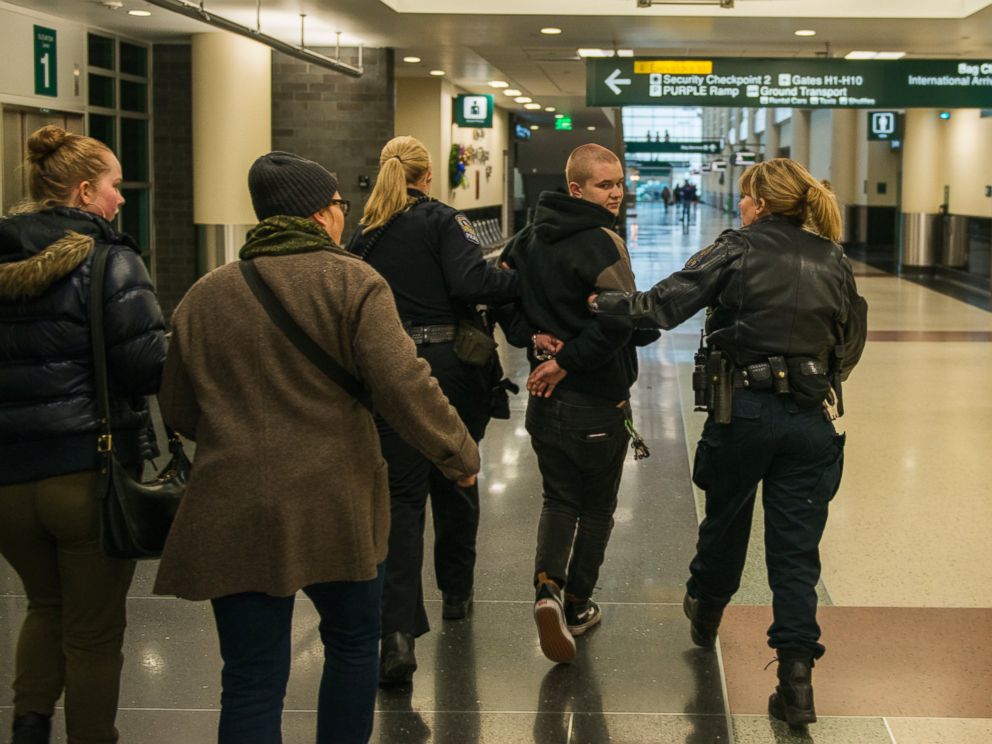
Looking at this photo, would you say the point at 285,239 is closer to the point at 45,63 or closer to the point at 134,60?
the point at 45,63

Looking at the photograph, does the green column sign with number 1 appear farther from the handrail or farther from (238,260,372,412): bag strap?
(238,260,372,412): bag strap

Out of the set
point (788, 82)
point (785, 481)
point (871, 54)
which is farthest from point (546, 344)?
point (871, 54)

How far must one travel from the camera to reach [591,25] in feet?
39.0

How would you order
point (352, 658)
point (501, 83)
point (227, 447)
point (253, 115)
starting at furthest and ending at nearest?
point (501, 83) < point (253, 115) < point (352, 658) < point (227, 447)

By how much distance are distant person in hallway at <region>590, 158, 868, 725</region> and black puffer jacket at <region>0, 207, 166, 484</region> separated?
1.46 meters

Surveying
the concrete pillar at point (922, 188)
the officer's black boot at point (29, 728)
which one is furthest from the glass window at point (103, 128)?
the concrete pillar at point (922, 188)

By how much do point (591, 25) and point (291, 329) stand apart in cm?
988

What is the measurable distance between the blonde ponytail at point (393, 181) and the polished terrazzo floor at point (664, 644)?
148 centimetres

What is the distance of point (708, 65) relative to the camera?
1275 centimetres

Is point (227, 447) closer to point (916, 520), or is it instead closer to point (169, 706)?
point (169, 706)

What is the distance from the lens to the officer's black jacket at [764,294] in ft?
12.0

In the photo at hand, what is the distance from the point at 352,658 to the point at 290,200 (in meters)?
1.06

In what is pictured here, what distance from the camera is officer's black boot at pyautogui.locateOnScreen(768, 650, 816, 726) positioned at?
3.59 m

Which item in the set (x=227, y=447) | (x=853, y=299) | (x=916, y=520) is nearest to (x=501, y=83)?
(x=916, y=520)
